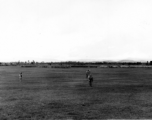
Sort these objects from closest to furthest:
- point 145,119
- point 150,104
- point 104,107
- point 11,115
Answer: point 145,119 < point 11,115 < point 104,107 < point 150,104

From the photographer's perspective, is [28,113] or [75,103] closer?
[28,113]

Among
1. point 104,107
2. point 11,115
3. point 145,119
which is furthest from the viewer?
point 104,107

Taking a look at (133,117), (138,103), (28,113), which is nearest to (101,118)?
(133,117)

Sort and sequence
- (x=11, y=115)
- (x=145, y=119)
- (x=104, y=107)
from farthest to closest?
(x=104, y=107), (x=11, y=115), (x=145, y=119)

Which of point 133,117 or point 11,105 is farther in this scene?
point 11,105

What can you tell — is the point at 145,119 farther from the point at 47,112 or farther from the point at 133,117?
the point at 47,112

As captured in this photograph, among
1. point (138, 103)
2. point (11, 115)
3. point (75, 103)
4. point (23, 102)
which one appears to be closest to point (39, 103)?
point (23, 102)

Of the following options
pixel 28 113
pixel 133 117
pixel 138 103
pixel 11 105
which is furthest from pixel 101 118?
pixel 11 105

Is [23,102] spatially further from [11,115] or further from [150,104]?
[150,104]

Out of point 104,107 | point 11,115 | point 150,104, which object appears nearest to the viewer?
point 11,115
